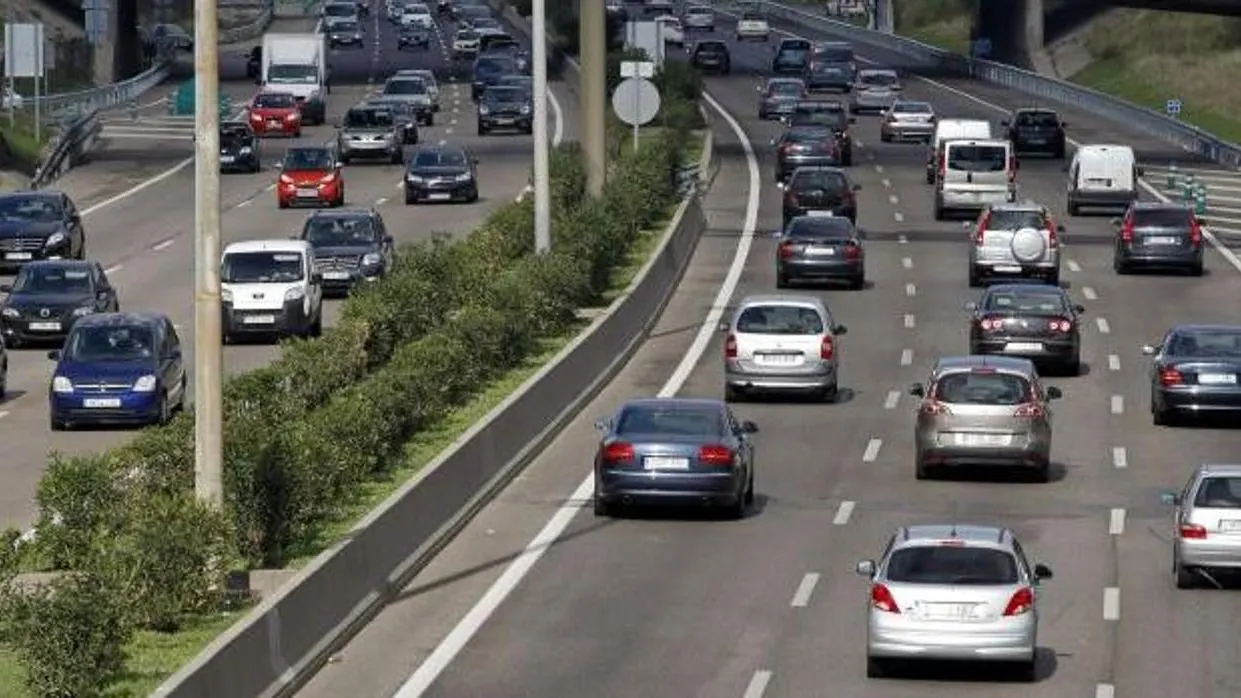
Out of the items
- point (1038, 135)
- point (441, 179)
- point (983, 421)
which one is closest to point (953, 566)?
point (983, 421)

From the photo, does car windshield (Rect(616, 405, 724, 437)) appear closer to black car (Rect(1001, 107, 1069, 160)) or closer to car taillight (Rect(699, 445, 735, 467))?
car taillight (Rect(699, 445, 735, 467))

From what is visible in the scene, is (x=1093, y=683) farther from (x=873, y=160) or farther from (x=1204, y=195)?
(x=873, y=160)

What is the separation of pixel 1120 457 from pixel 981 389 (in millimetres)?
3495

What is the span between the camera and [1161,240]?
6319 centimetres

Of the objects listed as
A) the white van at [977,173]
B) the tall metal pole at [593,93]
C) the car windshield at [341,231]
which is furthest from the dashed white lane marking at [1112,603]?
the white van at [977,173]

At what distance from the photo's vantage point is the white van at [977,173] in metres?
72.1

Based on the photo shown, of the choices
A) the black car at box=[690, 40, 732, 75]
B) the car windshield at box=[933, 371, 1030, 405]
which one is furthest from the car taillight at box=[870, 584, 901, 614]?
the black car at box=[690, 40, 732, 75]

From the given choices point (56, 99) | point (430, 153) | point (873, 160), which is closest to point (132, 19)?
point (56, 99)

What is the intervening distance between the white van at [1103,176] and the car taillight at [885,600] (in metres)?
49.2

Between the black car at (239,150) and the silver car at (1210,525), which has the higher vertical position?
the black car at (239,150)

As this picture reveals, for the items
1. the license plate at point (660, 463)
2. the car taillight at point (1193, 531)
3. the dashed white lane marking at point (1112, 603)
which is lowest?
the dashed white lane marking at point (1112, 603)

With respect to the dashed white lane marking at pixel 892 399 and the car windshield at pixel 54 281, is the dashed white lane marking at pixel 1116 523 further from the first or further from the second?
the car windshield at pixel 54 281

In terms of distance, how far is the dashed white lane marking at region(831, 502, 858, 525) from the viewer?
116 feet

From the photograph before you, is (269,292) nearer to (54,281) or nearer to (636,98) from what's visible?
(54,281)
